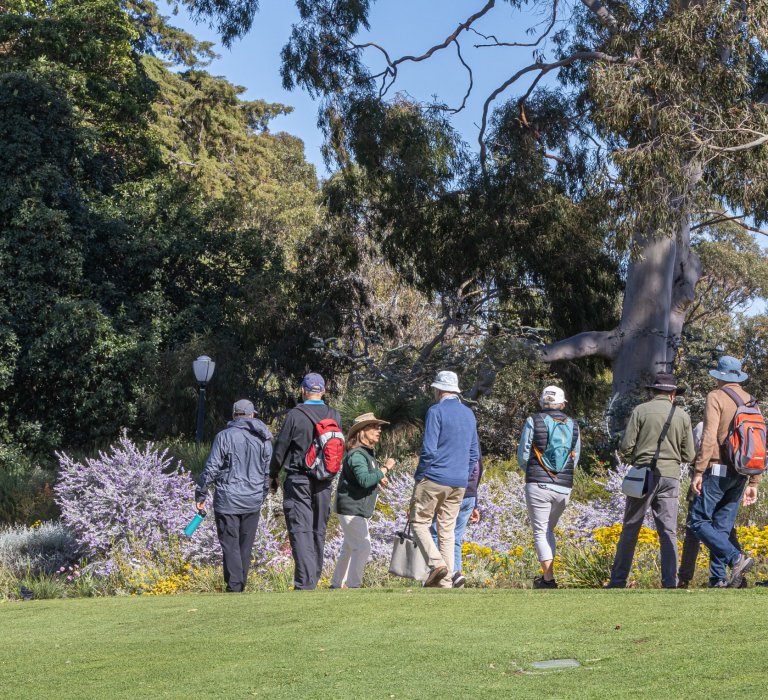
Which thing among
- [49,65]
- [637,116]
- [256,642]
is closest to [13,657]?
[256,642]

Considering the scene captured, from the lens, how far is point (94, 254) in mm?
25953

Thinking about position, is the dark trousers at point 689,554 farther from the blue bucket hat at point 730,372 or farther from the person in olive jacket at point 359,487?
Answer: the person in olive jacket at point 359,487

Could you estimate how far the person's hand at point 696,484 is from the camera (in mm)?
8055

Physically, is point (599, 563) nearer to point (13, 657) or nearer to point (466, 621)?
point (466, 621)

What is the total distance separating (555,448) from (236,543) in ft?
9.29

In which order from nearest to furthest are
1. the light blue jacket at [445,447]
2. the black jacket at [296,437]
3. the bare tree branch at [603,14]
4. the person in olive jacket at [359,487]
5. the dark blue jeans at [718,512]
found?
the dark blue jeans at [718,512]
the light blue jacket at [445,447]
the person in olive jacket at [359,487]
the black jacket at [296,437]
the bare tree branch at [603,14]

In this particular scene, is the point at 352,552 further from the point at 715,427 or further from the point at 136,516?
the point at 136,516

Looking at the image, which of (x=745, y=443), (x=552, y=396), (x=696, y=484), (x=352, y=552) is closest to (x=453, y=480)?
(x=552, y=396)

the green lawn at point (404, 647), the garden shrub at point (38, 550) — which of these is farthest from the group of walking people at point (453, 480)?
the garden shrub at point (38, 550)

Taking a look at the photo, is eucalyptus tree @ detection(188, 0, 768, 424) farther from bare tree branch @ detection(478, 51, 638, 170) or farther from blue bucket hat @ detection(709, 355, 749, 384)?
blue bucket hat @ detection(709, 355, 749, 384)

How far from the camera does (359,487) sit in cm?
893

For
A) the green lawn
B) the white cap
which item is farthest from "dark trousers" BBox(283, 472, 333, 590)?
the white cap

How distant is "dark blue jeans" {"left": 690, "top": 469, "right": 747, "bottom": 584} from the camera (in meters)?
8.11

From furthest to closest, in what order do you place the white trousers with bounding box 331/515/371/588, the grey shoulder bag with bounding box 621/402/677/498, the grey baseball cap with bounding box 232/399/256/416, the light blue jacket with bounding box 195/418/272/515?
1. the grey baseball cap with bounding box 232/399/256/416
2. the light blue jacket with bounding box 195/418/272/515
3. the white trousers with bounding box 331/515/371/588
4. the grey shoulder bag with bounding box 621/402/677/498
